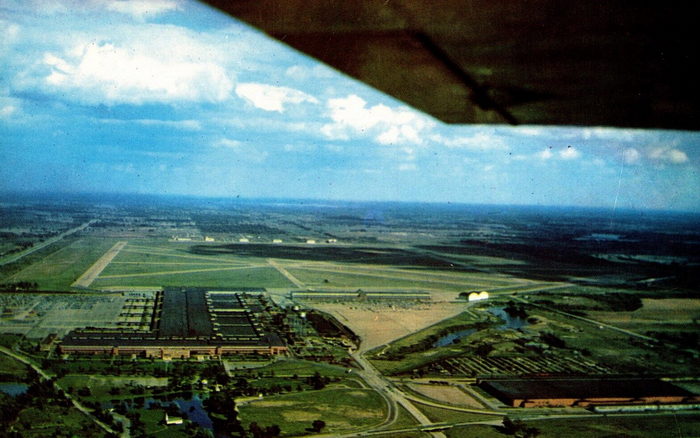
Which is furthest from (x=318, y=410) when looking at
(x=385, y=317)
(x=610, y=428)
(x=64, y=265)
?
(x=64, y=265)

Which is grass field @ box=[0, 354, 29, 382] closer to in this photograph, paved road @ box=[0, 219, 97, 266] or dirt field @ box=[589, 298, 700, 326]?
paved road @ box=[0, 219, 97, 266]

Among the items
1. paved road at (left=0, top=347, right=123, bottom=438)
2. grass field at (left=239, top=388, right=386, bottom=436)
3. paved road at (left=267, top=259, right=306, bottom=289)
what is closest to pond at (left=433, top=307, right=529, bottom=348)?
grass field at (left=239, top=388, right=386, bottom=436)

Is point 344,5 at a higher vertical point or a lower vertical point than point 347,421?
higher

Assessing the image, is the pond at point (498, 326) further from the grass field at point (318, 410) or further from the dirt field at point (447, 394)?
the grass field at point (318, 410)

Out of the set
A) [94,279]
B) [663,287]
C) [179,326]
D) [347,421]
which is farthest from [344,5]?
[663,287]

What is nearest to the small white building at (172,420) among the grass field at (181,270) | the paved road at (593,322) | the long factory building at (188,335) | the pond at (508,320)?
the long factory building at (188,335)

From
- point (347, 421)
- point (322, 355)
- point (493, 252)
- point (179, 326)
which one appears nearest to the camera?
point (347, 421)

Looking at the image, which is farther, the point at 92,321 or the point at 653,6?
the point at 92,321

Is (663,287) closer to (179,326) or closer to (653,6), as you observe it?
(179,326)
